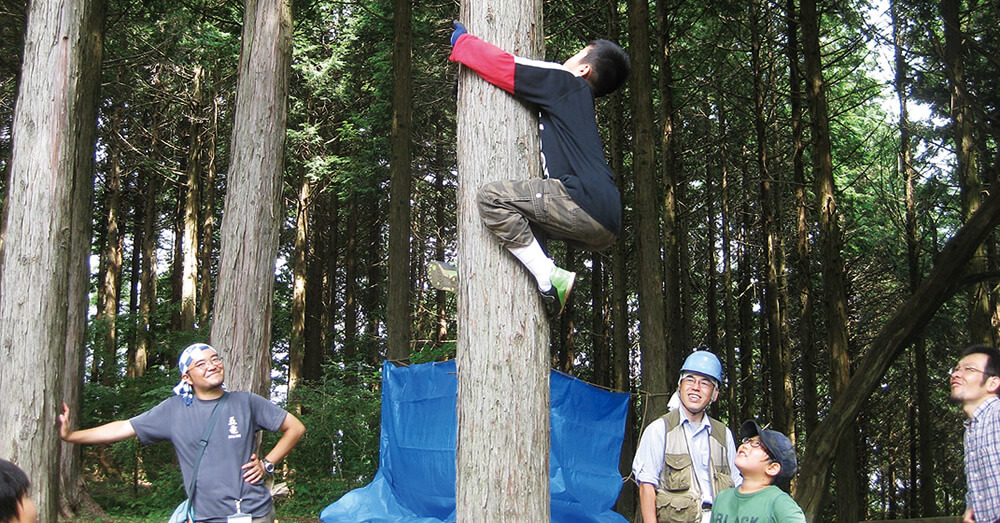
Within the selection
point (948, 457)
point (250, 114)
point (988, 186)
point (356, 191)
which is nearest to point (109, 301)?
point (356, 191)

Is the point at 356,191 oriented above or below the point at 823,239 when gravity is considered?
above

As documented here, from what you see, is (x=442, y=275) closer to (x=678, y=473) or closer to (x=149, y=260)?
(x=678, y=473)

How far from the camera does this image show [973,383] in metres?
4.41

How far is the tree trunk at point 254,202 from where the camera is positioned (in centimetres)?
877

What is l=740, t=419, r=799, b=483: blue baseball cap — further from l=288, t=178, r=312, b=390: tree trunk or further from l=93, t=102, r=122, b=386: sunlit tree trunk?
l=288, t=178, r=312, b=390: tree trunk

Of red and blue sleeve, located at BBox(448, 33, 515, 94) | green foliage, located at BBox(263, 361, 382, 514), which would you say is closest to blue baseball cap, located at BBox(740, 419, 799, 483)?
red and blue sleeve, located at BBox(448, 33, 515, 94)

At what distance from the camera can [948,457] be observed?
26.4 m

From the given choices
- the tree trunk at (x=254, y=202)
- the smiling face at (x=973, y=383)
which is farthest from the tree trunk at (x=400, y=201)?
the smiling face at (x=973, y=383)

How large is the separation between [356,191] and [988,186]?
1283cm

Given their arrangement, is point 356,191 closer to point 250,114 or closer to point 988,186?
point 250,114

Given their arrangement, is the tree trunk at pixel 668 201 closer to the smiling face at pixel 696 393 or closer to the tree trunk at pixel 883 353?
→ the tree trunk at pixel 883 353

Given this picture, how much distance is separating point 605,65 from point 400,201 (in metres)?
8.83

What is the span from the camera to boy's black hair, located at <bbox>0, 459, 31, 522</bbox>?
2127mm

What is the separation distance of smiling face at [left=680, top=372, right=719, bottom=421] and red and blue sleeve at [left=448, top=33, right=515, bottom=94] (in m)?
1.99
